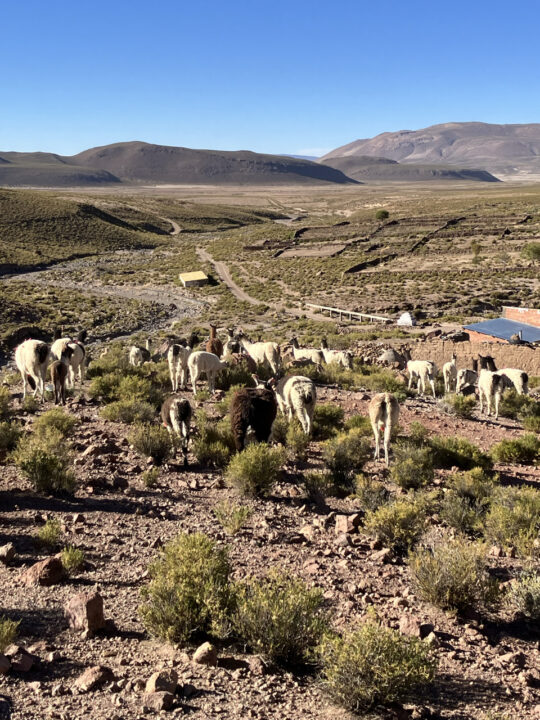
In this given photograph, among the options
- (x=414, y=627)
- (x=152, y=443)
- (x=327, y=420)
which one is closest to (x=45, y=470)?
(x=152, y=443)

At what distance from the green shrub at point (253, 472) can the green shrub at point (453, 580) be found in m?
3.40

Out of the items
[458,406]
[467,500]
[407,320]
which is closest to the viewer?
[467,500]

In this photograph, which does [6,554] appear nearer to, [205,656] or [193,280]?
[205,656]

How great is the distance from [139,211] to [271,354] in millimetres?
124440

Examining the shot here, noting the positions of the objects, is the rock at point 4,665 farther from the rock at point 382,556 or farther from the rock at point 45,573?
the rock at point 382,556

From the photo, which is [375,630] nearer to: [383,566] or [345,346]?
[383,566]

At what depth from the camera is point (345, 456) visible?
36.3 ft

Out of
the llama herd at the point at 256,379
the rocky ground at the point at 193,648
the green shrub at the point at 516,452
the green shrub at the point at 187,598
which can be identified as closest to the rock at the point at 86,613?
the rocky ground at the point at 193,648

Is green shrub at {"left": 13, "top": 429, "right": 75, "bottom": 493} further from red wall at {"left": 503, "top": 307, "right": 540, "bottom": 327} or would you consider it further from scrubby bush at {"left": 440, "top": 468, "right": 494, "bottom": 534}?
red wall at {"left": 503, "top": 307, "right": 540, "bottom": 327}

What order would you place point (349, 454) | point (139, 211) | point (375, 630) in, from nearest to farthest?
point (375, 630)
point (349, 454)
point (139, 211)

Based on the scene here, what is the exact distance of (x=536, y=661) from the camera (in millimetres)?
5820

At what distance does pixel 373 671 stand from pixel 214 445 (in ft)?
21.6

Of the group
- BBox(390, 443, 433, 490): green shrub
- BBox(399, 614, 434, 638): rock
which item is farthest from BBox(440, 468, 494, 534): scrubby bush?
BBox(399, 614, 434, 638): rock

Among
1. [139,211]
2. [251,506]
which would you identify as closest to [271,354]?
[251,506]
